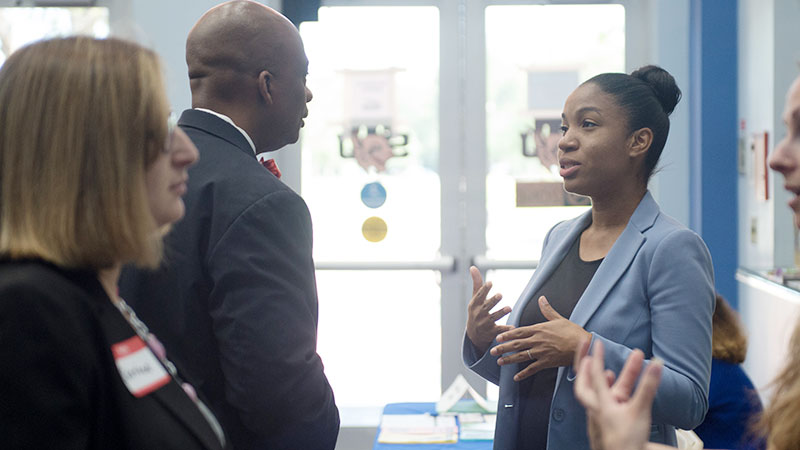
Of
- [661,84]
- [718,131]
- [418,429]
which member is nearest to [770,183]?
[718,131]

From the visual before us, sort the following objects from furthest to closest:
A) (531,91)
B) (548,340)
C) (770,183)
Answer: (531,91) → (770,183) → (548,340)

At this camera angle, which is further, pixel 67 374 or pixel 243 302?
pixel 243 302

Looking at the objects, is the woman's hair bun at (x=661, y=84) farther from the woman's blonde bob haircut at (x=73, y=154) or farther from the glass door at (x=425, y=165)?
the glass door at (x=425, y=165)

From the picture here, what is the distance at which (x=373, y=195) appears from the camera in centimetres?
408

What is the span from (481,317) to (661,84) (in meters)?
0.71

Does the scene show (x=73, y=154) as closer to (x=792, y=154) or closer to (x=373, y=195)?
(x=792, y=154)

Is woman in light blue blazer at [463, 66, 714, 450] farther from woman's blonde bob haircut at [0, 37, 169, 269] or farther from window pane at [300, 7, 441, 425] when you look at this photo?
window pane at [300, 7, 441, 425]

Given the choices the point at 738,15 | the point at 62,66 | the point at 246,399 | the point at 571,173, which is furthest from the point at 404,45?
the point at 62,66

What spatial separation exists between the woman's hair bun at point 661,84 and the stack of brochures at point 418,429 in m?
1.25

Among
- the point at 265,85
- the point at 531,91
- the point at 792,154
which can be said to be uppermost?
the point at 531,91

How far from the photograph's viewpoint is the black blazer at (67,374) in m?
0.83

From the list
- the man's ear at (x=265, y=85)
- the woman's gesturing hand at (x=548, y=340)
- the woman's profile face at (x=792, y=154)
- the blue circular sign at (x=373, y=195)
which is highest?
the man's ear at (x=265, y=85)

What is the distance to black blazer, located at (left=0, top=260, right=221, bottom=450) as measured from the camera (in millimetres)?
832

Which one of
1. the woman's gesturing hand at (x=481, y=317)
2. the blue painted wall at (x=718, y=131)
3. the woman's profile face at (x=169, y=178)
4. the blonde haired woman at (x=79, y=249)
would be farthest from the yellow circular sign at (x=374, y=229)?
the blonde haired woman at (x=79, y=249)
